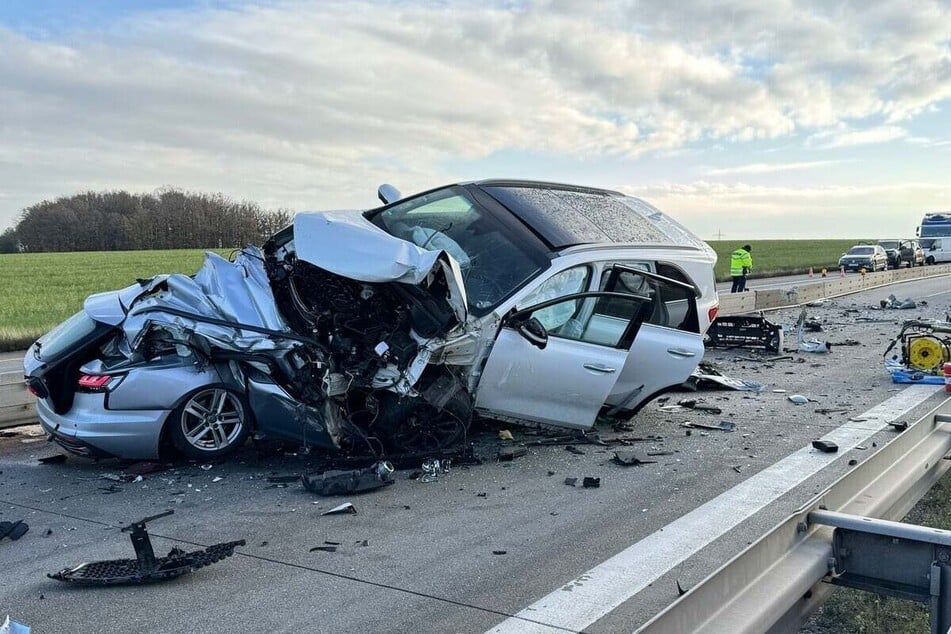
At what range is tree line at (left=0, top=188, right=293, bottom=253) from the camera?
65.9m

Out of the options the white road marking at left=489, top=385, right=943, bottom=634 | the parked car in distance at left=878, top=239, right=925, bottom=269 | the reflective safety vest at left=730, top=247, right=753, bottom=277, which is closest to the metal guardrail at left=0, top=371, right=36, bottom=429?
the white road marking at left=489, top=385, right=943, bottom=634

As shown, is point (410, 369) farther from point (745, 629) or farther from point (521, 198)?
point (745, 629)

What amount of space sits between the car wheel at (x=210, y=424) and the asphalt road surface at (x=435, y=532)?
8.4 inches

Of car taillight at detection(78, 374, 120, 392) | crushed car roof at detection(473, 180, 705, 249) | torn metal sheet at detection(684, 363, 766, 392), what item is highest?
crushed car roof at detection(473, 180, 705, 249)

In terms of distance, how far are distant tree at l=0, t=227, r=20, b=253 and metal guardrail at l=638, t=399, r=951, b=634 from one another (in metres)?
81.4

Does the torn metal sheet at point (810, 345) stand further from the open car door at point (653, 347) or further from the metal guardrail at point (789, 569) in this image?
the metal guardrail at point (789, 569)

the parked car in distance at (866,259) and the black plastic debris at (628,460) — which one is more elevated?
the parked car in distance at (866,259)

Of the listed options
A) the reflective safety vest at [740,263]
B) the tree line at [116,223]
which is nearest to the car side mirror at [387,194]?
the reflective safety vest at [740,263]

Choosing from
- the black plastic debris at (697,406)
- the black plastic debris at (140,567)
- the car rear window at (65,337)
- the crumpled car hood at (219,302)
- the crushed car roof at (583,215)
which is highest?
the crushed car roof at (583,215)

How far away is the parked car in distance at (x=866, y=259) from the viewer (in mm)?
38438

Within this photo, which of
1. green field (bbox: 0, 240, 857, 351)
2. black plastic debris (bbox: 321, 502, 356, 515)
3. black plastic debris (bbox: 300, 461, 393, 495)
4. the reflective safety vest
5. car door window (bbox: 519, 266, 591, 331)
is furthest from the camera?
the reflective safety vest

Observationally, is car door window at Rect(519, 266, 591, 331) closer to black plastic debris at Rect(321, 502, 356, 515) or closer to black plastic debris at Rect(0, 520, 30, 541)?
black plastic debris at Rect(321, 502, 356, 515)

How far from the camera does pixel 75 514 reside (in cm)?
507

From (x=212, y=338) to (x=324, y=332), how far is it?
0.77 meters
